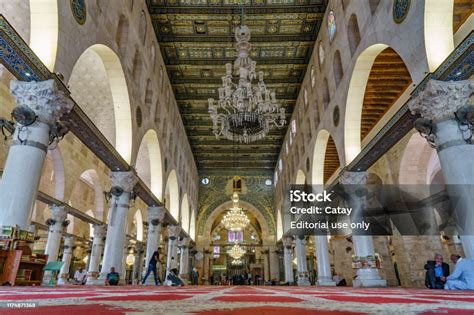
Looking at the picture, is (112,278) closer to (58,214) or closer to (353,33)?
(58,214)

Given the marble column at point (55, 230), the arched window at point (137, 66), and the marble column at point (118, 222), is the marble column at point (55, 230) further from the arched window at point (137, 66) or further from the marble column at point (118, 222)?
the arched window at point (137, 66)

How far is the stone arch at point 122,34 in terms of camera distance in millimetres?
8836

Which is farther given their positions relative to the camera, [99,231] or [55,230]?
[99,231]

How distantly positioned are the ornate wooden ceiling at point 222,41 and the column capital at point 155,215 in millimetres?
6262

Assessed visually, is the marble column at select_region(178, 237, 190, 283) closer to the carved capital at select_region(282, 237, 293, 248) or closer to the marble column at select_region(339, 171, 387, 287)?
the carved capital at select_region(282, 237, 293, 248)

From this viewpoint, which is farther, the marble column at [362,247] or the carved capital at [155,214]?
the carved capital at [155,214]

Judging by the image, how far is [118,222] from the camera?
28.7 feet

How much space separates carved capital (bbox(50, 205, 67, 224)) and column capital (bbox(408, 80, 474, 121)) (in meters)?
11.1

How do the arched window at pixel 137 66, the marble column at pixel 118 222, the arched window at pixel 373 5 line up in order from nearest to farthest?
the arched window at pixel 373 5
the marble column at pixel 118 222
the arched window at pixel 137 66

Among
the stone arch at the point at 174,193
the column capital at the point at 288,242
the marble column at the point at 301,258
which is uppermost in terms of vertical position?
the stone arch at the point at 174,193

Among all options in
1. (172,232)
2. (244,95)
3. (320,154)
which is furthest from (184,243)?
(244,95)

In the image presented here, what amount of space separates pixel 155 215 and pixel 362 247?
25.9 ft

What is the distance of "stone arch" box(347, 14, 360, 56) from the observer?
8680 mm

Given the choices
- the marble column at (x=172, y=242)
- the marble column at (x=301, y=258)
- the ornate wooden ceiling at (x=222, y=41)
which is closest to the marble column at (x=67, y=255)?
the marble column at (x=172, y=242)
